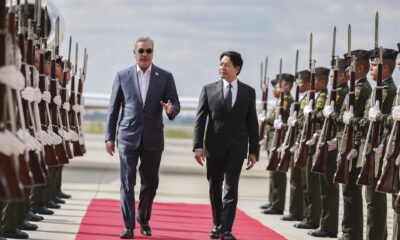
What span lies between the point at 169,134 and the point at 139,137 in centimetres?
6955

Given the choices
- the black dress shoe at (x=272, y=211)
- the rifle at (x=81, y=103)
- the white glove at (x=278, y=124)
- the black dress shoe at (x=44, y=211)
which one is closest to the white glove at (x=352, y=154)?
the white glove at (x=278, y=124)

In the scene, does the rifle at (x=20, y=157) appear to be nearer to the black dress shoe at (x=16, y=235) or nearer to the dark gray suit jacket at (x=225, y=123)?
the black dress shoe at (x=16, y=235)

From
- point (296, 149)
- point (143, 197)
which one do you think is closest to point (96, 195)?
point (296, 149)

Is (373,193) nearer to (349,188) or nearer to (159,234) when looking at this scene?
(349,188)

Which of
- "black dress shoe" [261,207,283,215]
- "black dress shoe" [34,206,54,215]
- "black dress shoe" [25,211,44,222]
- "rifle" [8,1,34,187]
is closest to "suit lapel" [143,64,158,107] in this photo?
"black dress shoe" [25,211,44,222]

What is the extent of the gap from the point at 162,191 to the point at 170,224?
6.44m

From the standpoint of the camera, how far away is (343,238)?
905 centimetres

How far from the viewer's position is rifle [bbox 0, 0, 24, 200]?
17.4 ft

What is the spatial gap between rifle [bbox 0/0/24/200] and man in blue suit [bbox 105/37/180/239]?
10.9 ft

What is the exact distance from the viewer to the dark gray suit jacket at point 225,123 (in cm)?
880

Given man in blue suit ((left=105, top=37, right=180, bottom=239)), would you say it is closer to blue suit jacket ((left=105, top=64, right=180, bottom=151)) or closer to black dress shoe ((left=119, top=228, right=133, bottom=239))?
blue suit jacket ((left=105, top=64, right=180, bottom=151))

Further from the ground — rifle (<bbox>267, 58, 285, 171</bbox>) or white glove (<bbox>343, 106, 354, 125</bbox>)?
white glove (<bbox>343, 106, 354, 125</bbox>)

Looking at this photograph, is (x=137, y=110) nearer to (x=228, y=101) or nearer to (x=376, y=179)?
(x=228, y=101)

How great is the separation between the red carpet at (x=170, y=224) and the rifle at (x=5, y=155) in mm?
3364
